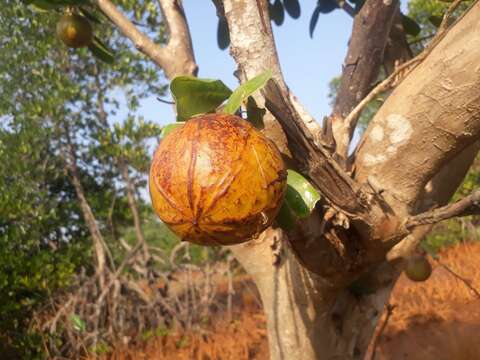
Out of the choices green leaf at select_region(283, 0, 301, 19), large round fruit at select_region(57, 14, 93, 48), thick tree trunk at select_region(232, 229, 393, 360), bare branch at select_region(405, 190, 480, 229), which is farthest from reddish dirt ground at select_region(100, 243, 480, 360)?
large round fruit at select_region(57, 14, 93, 48)

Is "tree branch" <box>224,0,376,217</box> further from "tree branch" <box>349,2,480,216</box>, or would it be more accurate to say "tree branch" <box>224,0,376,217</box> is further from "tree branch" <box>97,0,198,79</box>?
"tree branch" <box>97,0,198,79</box>

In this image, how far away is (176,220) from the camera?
2.87 feet

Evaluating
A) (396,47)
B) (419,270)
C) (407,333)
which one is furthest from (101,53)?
(407,333)

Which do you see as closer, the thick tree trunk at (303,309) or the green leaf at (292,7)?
the thick tree trunk at (303,309)

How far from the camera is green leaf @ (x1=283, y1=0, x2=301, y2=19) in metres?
2.98

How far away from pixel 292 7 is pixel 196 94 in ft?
7.34

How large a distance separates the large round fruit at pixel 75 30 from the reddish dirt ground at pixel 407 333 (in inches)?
144

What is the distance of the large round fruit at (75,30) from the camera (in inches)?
87.2

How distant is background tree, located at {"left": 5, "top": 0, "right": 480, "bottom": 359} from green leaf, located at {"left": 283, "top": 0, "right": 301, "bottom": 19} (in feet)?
4.03

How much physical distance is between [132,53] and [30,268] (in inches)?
141

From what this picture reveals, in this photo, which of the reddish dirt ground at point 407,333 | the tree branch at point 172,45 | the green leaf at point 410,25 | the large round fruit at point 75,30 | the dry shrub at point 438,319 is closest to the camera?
the tree branch at point 172,45

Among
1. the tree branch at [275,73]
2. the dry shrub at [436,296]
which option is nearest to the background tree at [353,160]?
the tree branch at [275,73]

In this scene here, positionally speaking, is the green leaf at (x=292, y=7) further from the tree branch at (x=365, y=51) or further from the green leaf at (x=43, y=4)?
the green leaf at (x=43, y=4)

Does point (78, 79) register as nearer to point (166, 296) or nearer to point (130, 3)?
point (130, 3)
